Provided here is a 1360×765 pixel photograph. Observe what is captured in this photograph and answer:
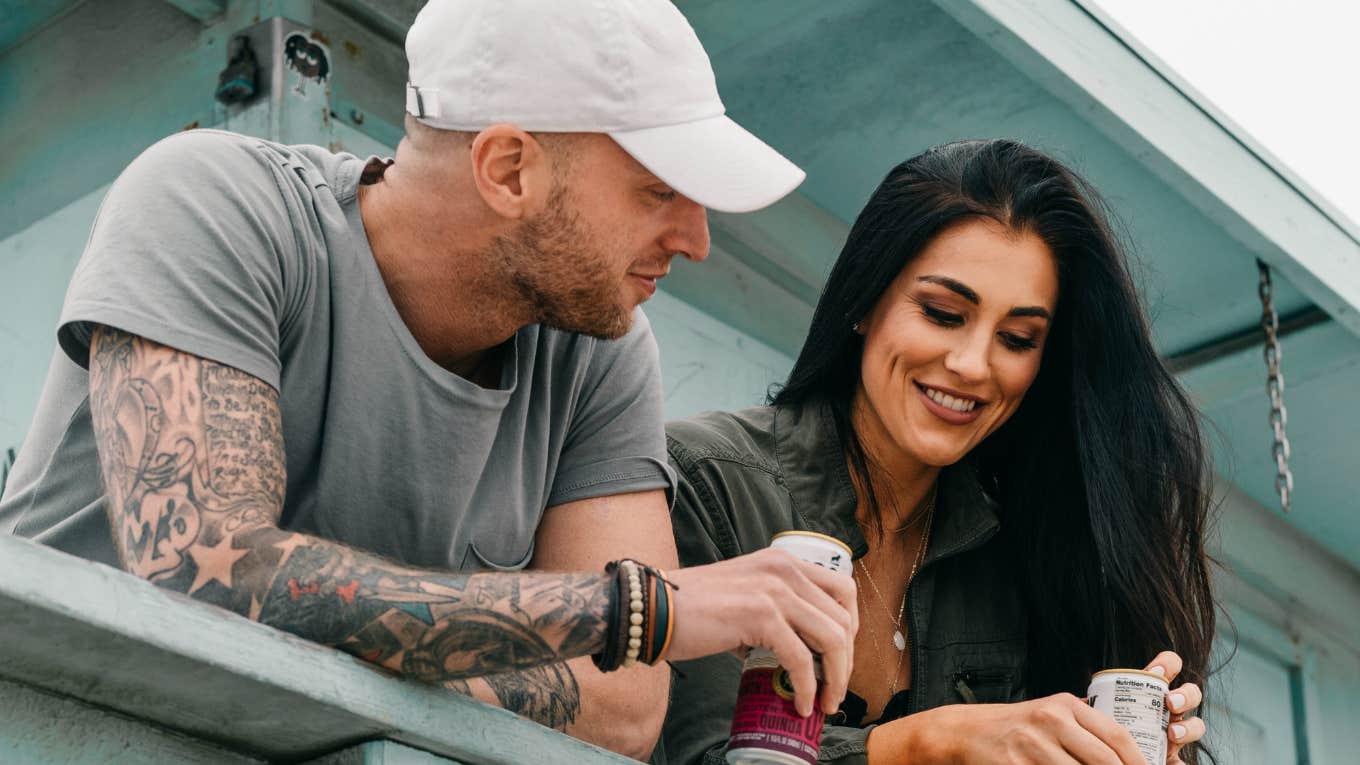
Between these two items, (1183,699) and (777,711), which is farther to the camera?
(1183,699)

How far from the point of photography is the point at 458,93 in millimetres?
2477

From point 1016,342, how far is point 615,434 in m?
0.88

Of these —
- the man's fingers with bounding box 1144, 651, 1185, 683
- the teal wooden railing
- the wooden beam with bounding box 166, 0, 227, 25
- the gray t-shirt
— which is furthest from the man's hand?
the wooden beam with bounding box 166, 0, 227, 25

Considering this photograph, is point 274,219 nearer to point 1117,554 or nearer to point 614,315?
point 614,315

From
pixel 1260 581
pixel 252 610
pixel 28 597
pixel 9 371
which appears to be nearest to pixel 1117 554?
pixel 252 610

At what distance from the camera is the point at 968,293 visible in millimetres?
3102

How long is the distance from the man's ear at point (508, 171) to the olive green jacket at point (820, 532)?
677 millimetres

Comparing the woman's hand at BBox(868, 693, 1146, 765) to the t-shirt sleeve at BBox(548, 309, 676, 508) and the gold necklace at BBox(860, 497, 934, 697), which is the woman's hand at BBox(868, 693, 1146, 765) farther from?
the t-shirt sleeve at BBox(548, 309, 676, 508)

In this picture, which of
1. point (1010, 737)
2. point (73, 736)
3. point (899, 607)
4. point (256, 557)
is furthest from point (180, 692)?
point (899, 607)

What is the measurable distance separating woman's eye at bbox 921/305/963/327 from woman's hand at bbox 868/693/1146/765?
0.72 m

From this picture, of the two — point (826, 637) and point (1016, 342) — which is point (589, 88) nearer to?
point (826, 637)

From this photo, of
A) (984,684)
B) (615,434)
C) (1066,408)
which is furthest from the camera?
(1066,408)

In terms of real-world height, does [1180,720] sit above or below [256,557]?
above

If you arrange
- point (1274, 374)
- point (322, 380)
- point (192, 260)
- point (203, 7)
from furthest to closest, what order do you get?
1. point (1274, 374)
2. point (203, 7)
3. point (322, 380)
4. point (192, 260)
